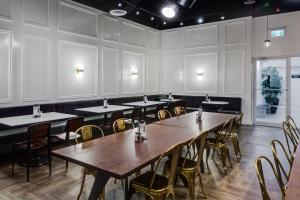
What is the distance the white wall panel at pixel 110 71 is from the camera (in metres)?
7.09

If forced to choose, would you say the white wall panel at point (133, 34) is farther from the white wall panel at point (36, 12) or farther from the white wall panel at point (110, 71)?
the white wall panel at point (36, 12)

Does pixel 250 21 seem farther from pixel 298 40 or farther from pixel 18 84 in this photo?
pixel 18 84

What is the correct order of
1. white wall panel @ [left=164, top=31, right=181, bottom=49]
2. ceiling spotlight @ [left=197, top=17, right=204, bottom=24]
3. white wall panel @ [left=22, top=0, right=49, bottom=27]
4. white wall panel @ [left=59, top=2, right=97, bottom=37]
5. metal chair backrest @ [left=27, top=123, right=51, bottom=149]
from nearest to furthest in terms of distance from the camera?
metal chair backrest @ [left=27, top=123, right=51, bottom=149]
white wall panel @ [left=22, top=0, right=49, bottom=27]
white wall panel @ [left=59, top=2, right=97, bottom=37]
ceiling spotlight @ [left=197, top=17, right=204, bottom=24]
white wall panel @ [left=164, top=31, right=181, bottom=49]

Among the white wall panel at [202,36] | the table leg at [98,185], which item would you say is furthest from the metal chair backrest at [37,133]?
the white wall panel at [202,36]

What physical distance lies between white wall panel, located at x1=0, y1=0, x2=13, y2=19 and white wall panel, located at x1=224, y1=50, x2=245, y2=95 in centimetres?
643

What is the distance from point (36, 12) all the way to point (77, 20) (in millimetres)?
1110

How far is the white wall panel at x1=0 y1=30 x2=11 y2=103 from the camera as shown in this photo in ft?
15.7

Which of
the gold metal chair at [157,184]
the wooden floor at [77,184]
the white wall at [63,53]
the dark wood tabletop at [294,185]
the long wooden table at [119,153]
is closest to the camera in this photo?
the dark wood tabletop at [294,185]

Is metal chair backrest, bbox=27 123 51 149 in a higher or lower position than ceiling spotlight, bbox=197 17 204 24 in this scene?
lower

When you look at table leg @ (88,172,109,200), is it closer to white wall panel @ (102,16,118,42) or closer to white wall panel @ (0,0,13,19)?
white wall panel @ (0,0,13,19)

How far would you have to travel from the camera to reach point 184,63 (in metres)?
9.05

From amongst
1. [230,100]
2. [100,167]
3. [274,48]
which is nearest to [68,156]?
[100,167]

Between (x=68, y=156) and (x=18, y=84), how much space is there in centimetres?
365

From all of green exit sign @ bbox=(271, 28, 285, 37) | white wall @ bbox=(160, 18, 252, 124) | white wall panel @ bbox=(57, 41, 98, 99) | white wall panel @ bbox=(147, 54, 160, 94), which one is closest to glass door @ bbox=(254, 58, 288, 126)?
white wall @ bbox=(160, 18, 252, 124)
